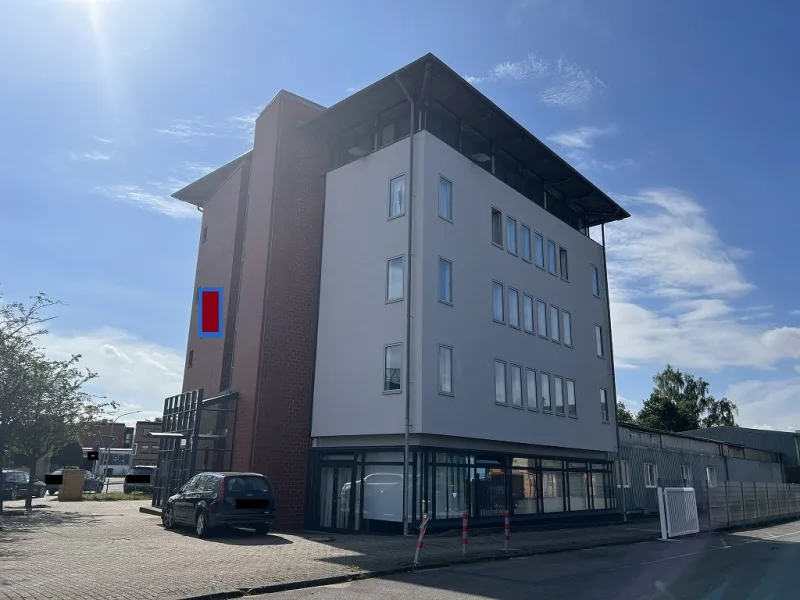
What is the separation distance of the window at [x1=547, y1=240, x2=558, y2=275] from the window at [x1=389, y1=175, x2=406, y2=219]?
8.97 metres

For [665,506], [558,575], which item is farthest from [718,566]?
[665,506]

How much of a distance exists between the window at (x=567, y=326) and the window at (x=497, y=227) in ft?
18.2

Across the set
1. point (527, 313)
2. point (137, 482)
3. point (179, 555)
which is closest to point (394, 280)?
point (527, 313)

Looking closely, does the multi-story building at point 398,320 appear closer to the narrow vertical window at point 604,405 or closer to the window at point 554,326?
the window at point 554,326

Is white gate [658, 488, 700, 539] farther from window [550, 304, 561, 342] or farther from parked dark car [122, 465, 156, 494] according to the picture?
parked dark car [122, 465, 156, 494]

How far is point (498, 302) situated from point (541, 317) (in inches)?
137

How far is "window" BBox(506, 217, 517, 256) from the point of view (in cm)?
2442

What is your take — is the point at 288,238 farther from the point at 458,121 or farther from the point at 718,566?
the point at 718,566

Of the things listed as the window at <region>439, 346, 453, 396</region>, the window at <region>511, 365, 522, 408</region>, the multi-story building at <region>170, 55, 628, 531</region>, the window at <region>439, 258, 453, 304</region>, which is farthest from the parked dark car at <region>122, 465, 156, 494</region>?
the window at <region>439, 258, 453, 304</region>

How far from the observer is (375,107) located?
22.8 meters

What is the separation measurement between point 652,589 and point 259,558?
24.2 feet

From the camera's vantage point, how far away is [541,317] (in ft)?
84.5

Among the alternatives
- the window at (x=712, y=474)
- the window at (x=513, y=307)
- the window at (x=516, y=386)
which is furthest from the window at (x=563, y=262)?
the window at (x=712, y=474)

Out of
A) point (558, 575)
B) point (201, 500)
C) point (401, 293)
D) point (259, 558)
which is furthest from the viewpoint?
point (401, 293)
